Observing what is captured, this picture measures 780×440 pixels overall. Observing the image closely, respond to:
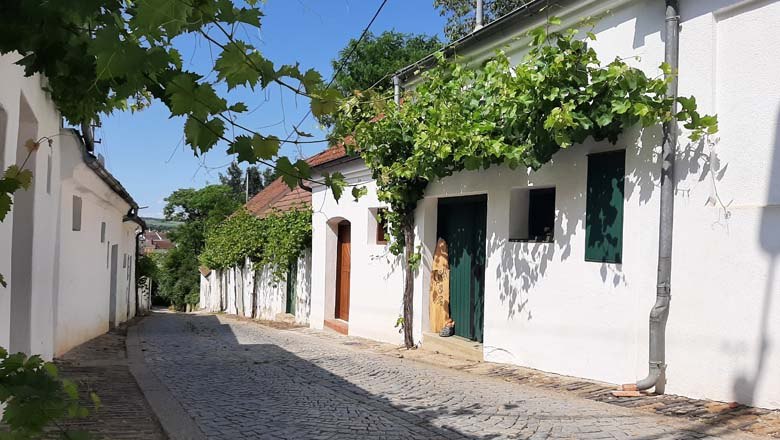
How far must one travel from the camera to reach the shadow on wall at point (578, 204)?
591cm

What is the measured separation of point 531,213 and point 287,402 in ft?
13.4

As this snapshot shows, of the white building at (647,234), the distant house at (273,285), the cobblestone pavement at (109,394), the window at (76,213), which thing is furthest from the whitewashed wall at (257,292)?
the white building at (647,234)

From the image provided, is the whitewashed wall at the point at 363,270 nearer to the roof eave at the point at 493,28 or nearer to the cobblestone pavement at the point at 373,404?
the cobblestone pavement at the point at 373,404

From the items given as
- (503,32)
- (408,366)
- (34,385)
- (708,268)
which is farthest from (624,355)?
(34,385)

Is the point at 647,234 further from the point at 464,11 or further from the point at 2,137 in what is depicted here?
the point at 464,11

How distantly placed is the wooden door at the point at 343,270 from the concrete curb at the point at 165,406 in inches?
238

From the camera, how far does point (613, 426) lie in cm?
505

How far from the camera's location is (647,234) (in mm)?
6316

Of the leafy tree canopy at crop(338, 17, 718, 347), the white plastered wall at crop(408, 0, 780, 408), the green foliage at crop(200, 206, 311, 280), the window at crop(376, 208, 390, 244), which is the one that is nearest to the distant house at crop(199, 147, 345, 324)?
the green foliage at crop(200, 206, 311, 280)

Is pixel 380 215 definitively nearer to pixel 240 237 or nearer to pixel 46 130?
pixel 46 130

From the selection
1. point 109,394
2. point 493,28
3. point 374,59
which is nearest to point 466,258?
point 493,28

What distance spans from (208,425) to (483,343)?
4435 millimetres

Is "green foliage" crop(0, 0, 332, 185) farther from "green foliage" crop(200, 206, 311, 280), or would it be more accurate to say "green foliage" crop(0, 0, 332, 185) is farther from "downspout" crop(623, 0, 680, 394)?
"green foliage" crop(200, 206, 311, 280)

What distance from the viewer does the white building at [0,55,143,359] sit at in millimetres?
4738
